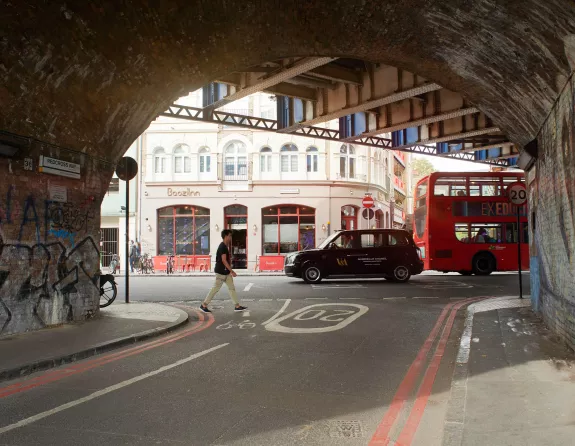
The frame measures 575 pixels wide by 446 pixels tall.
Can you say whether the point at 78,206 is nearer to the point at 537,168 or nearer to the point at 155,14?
the point at 155,14

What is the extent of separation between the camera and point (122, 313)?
10.8 metres

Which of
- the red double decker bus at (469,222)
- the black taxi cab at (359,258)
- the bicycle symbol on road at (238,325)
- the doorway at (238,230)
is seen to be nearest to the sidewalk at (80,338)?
the bicycle symbol on road at (238,325)

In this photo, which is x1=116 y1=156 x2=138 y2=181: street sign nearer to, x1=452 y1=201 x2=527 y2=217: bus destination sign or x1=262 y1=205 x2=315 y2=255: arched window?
x1=452 y1=201 x2=527 y2=217: bus destination sign

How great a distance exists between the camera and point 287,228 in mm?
32594

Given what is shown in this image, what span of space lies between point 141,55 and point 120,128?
1666 millimetres

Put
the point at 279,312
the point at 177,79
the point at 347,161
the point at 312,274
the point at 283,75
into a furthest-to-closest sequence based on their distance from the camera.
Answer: the point at 347,161 < the point at 312,274 < the point at 283,75 < the point at 279,312 < the point at 177,79

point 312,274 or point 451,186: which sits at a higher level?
point 451,186

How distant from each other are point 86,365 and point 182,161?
27018 millimetres

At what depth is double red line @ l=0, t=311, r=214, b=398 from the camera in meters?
5.65

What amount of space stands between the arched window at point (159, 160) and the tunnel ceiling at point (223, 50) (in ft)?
73.9

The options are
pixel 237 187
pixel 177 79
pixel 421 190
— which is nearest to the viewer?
pixel 177 79

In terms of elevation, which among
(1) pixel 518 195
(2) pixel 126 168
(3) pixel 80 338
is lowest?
(3) pixel 80 338

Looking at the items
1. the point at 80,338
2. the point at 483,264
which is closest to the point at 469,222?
the point at 483,264

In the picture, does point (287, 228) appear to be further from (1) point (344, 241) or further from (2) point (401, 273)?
(2) point (401, 273)
